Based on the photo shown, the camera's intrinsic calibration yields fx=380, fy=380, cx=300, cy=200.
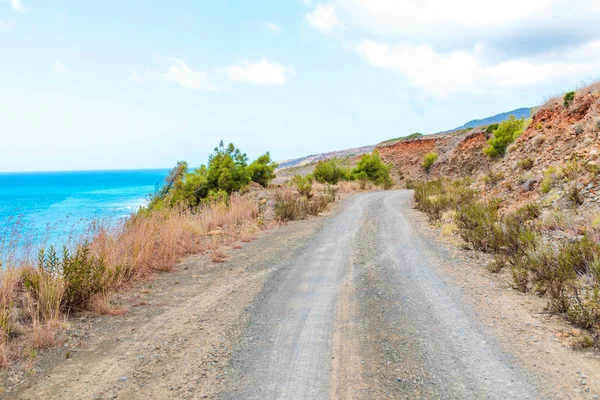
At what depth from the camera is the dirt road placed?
3682 millimetres

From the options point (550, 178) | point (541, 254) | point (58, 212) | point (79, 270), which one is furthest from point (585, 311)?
point (58, 212)

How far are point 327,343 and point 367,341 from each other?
0.49 meters

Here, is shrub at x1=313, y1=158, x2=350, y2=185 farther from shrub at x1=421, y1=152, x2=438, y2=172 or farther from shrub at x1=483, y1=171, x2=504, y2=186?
shrub at x1=483, y1=171, x2=504, y2=186

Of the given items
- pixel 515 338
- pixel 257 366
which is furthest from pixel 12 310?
pixel 515 338

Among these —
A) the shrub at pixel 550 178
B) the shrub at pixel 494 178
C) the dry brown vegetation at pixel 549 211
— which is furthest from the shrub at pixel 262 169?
the shrub at pixel 550 178

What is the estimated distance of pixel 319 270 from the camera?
8.06 m

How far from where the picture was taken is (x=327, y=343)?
15.1ft

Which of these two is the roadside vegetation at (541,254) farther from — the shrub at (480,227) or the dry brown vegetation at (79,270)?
the dry brown vegetation at (79,270)

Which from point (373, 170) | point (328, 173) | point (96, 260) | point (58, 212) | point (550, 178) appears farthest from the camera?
point (373, 170)

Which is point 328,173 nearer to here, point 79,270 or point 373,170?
point 373,170

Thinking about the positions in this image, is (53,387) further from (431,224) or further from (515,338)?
(431,224)

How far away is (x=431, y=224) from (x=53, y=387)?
1189cm

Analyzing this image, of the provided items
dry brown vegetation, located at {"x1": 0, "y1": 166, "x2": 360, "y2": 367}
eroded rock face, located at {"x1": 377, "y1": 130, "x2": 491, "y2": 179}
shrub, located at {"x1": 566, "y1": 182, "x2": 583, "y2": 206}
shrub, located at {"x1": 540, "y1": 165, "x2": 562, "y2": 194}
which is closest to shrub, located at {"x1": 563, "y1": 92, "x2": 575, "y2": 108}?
shrub, located at {"x1": 540, "y1": 165, "x2": 562, "y2": 194}

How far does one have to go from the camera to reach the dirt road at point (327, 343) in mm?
3682
